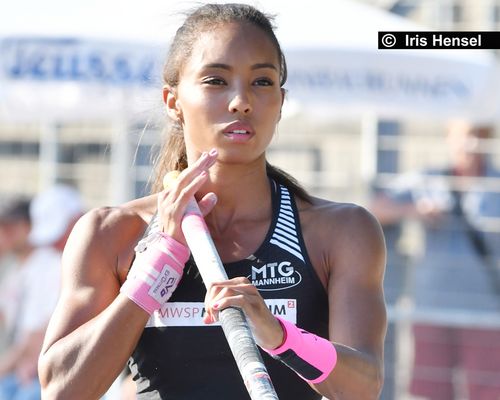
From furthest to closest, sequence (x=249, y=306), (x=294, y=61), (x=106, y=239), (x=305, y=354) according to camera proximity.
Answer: (x=294, y=61), (x=106, y=239), (x=305, y=354), (x=249, y=306)

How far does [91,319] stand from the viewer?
3.05 meters

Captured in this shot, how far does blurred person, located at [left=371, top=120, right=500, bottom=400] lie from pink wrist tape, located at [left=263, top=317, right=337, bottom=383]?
4572 mm

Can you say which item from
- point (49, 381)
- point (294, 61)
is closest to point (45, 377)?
point (49, 381)

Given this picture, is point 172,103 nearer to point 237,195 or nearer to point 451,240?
point 237,195

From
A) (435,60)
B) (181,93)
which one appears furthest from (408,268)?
(181,93)

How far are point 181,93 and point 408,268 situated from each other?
4.82m

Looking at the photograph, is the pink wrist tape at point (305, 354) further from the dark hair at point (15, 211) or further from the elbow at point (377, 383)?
the dark hair at point (15, 211)

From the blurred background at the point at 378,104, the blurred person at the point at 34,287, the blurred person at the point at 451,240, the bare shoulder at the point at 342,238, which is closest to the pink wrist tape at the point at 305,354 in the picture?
the bare shoulder at the point at 342,238

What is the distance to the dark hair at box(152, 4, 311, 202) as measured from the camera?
10.4 feet

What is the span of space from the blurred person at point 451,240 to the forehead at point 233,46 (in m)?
4.45

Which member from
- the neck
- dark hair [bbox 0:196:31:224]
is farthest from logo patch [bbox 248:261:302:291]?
dark hair [bbox 0:196:31:224]

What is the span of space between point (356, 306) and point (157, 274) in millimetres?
515

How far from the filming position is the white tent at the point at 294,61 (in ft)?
22.5

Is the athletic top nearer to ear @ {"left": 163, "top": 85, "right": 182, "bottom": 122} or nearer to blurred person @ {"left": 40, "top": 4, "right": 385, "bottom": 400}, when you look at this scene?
blurred person @ {"left": 40, "top": 4, "right": 385, "bottom": 400}
